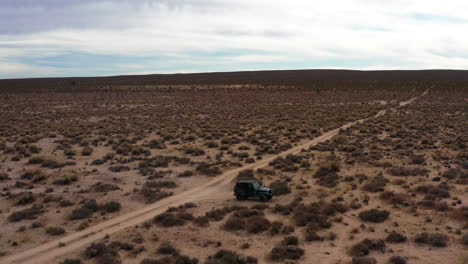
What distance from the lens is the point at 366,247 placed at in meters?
14.0

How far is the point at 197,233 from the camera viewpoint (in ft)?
53.1

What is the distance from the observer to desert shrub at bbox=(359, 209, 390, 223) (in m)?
16.8

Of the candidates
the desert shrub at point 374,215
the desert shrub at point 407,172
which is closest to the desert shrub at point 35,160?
the desert shrub at point 374,215

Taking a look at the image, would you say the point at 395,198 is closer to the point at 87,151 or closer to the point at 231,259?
the point at 231,259

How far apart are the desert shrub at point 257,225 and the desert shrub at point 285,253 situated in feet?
6.87

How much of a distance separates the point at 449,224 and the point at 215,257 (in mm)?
9973

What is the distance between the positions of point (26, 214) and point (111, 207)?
12.5 feet

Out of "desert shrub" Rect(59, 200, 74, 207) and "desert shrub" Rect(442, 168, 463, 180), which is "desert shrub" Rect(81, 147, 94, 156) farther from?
"desert shrub" Rect(442, 168, 463, 180)

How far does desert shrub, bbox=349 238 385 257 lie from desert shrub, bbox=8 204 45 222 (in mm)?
14362

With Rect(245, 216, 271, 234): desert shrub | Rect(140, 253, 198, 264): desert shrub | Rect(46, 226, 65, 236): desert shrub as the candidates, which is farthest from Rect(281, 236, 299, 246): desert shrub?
Rect(46, 226, 65, 236): desert shrub

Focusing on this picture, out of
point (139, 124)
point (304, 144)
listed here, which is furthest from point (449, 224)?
point (139, 124)

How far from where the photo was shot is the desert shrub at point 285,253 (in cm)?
1370

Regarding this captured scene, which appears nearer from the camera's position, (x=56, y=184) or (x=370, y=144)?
(x=56, y=184)

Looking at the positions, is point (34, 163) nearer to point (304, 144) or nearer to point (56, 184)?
point (56, 184)
